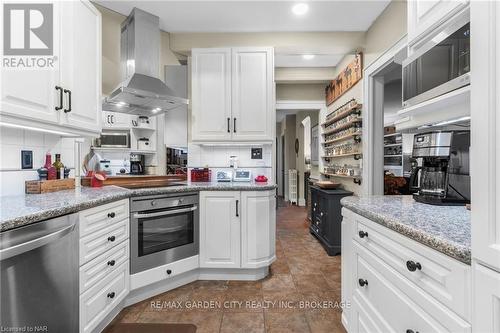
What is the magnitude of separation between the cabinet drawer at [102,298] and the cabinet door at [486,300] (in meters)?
1.76

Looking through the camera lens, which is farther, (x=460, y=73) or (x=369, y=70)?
(x=369, y=70)

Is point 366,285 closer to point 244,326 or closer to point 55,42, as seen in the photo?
point 244,326

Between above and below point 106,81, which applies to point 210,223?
below

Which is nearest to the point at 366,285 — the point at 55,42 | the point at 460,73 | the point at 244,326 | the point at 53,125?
the point at 244,326

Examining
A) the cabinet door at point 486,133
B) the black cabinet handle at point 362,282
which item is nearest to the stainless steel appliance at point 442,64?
the cabinet door at point 486,133

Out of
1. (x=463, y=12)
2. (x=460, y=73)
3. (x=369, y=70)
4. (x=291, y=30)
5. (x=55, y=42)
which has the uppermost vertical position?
(x=291, y=30)

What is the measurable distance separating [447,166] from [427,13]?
807mm

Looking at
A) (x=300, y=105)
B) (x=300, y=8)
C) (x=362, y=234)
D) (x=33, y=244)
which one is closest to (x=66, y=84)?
(x=33, y=244)

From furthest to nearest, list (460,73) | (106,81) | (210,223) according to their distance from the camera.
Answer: (106,81)
(210,223)
(460,73)

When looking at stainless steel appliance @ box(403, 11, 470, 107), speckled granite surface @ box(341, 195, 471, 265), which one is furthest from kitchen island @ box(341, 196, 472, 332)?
stainless steel appliance @ box(403, 11, 470, 107)

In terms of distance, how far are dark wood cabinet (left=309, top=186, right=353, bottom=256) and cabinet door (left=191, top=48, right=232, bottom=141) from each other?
1.53 meters

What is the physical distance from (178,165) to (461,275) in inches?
112

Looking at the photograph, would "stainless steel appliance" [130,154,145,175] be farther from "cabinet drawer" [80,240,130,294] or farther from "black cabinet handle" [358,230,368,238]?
"black cabinet handle" [358,230,368,238]

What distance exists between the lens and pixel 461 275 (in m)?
0.75
